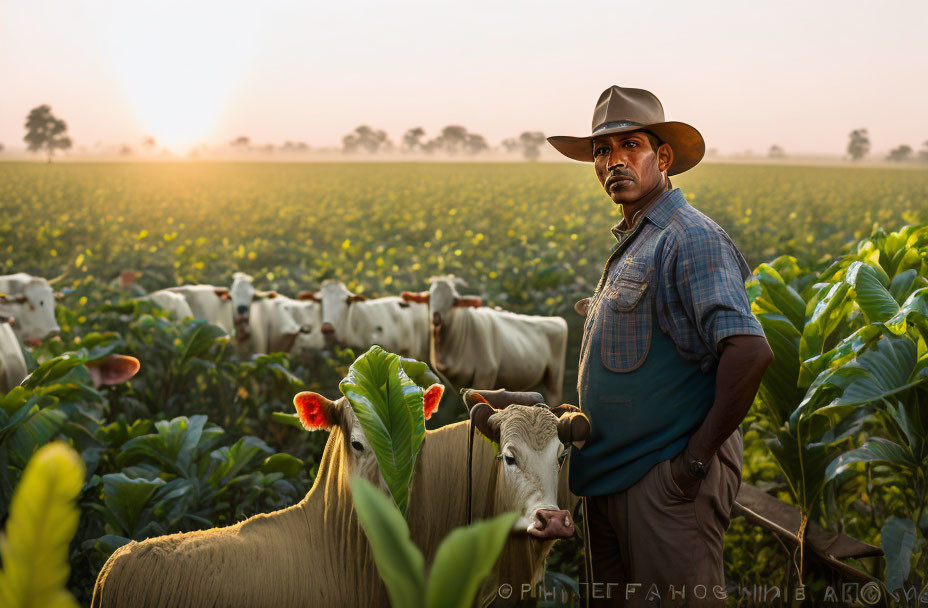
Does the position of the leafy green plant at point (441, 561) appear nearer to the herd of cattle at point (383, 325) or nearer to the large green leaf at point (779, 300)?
the large green leaf at point (779, 300)

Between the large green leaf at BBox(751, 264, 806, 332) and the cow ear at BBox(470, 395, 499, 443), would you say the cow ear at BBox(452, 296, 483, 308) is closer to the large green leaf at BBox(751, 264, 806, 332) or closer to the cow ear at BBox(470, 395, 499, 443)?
the large green leaf at BBox(751, 264, 806, 332)

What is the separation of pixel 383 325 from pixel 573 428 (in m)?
7.90

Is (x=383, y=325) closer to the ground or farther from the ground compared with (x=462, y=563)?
closer to the ground

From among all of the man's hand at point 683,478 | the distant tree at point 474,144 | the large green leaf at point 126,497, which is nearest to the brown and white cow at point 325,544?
the man's hand at point 683,478

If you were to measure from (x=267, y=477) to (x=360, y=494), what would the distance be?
147 inches

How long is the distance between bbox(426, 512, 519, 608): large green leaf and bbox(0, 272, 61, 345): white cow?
354 inches

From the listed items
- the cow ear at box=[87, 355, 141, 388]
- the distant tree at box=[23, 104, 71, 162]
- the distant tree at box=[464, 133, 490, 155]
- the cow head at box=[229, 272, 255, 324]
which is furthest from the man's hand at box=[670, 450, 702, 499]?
the distant tree at box=[464, 133, 490, 155]

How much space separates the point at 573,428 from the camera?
9.02 ft

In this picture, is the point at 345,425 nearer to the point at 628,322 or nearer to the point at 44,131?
the point at 628,322

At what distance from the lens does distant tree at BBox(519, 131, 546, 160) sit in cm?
11294

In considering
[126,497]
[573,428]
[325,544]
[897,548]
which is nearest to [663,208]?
[573,428]

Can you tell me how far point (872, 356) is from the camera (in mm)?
3340

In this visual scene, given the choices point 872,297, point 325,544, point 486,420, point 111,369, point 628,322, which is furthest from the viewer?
point 111,369

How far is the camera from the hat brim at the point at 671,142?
9.47 ft
